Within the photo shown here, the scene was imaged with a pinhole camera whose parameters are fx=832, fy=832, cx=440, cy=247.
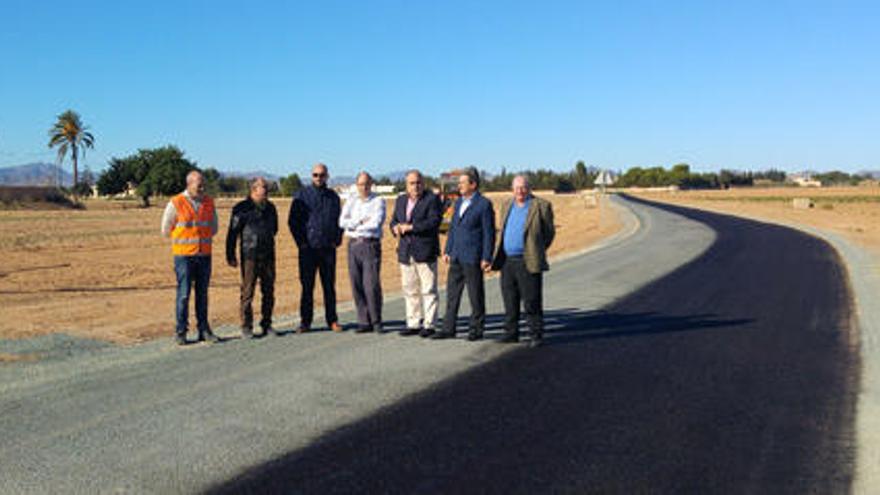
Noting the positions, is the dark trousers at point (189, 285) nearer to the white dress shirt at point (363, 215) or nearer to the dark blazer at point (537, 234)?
the white dress shirt at point (363, 215)

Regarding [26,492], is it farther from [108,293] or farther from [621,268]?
[621,268]

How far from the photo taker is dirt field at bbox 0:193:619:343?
11266 mm

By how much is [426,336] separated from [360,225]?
57.4 inches

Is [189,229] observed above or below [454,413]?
above

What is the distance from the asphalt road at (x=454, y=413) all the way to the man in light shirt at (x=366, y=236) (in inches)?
17.8

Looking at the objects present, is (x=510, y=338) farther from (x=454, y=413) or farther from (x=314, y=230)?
(x=454, y=413)

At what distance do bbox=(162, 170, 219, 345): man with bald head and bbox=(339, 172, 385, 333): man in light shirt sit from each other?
5.01ft

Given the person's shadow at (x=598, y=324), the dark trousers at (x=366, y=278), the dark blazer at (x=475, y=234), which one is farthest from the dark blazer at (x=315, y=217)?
the dark blazer at (x=475, y=234)

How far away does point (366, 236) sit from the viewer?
9438mm

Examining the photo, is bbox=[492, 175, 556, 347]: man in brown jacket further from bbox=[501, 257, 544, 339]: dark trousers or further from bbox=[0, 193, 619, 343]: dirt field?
bbox=[0, 193, 619, 343]: dirt field

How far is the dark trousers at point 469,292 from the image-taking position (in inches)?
356

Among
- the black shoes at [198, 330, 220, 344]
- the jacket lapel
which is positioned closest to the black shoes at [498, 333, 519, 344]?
the jacket lapel

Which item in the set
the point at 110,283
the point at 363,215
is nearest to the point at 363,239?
the point at 363,215

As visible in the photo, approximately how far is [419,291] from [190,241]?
2.55 m
